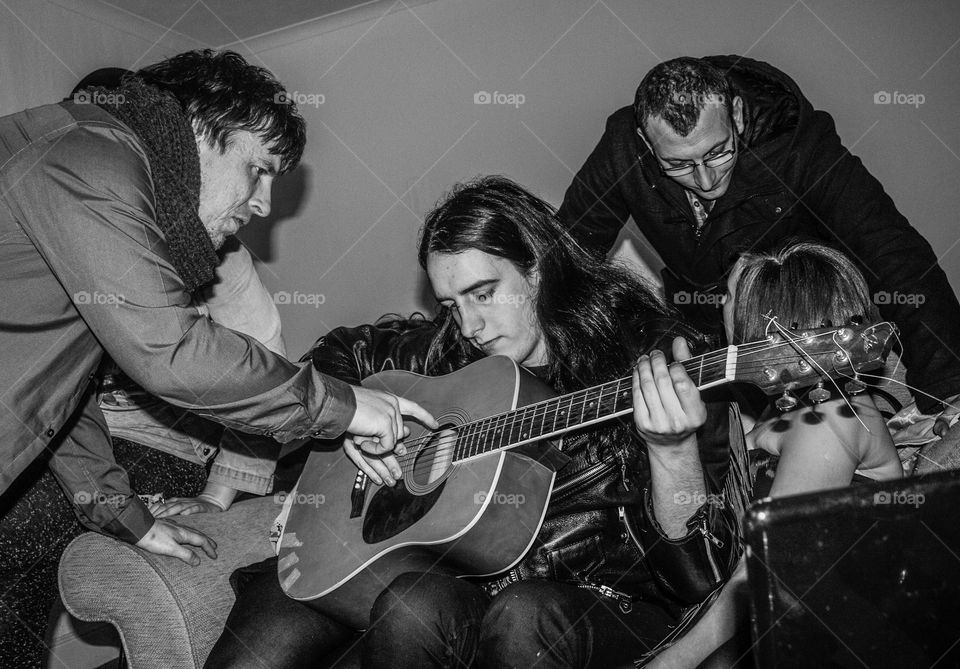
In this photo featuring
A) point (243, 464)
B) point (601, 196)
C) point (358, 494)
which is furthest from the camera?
point (601, 196)

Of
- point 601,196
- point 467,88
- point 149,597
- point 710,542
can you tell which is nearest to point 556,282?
point 601,196

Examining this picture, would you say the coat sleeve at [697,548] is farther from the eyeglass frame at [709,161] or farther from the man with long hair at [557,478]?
the eyeglass frame at [709,161]

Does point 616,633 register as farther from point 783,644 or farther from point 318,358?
point 318,358

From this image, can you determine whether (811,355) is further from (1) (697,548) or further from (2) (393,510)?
(2) (393,510)

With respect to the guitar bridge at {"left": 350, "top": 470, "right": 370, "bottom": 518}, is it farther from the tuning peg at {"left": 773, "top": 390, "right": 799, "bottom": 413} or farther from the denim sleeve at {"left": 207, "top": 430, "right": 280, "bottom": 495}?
the tuning peg at {"left": 773, "top": 390, "right": 799, "bottom": 413}

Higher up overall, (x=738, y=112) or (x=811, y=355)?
(x=738, y=112)

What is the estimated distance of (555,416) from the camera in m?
1.46

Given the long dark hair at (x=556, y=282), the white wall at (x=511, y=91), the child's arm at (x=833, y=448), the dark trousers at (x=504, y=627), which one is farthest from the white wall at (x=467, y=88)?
the dark trousers at (x=504, y=627)

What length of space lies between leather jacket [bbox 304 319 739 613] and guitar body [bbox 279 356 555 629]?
98 millimetres

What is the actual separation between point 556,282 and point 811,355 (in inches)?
29.3

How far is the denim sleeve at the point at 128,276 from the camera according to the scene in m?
1.19

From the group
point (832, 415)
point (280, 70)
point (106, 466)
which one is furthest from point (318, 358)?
point (280, 70)

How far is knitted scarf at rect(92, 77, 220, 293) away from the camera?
53.1 inches

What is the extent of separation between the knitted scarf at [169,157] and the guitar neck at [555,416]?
2.00 feet
